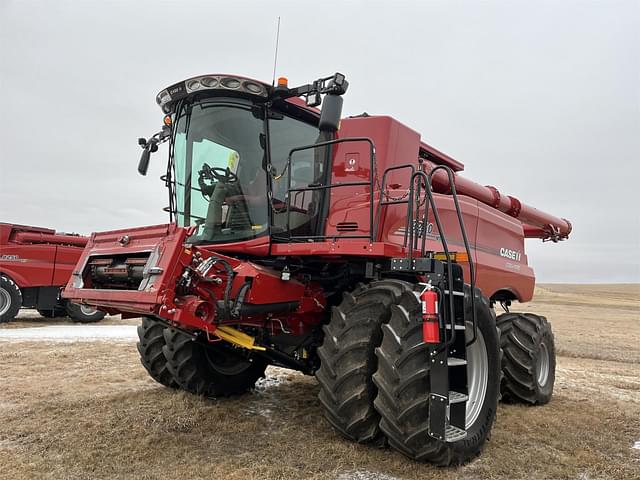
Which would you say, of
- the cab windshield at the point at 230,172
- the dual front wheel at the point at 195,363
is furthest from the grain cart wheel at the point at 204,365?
the cab windshield at the point at 230,172

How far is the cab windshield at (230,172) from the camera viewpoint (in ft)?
15.0

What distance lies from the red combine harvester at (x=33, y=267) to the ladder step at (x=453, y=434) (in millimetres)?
12034

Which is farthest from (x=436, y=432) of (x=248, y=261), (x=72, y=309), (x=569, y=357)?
(x=72, y=309)

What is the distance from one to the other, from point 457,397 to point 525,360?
2.57 m

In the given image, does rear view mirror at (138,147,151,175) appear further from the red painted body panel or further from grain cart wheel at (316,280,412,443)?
the red painted body panel

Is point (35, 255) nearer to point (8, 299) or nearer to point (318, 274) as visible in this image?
point (8, 299)

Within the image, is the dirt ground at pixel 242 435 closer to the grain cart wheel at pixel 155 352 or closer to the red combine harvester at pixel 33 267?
the grain cart wheel at pixel 155 352

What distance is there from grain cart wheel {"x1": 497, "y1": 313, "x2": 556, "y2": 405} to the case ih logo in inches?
32.1

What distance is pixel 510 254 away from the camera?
6867mm

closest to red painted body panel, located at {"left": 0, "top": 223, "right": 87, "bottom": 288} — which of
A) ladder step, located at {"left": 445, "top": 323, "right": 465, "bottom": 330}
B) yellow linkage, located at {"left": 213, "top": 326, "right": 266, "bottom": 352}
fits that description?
yellow linkage, located at {"left": 213, "top": 326, "right": 266, "bottom": 352}

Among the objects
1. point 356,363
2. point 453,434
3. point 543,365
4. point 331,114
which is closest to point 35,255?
point 331,114

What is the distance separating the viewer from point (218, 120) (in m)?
4.58

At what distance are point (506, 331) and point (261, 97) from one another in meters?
3.88

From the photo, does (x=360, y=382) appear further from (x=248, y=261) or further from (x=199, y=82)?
(x=199, y=82)
